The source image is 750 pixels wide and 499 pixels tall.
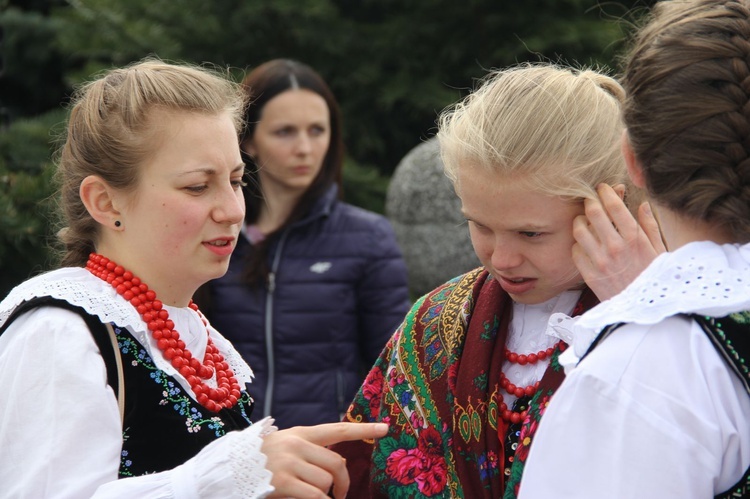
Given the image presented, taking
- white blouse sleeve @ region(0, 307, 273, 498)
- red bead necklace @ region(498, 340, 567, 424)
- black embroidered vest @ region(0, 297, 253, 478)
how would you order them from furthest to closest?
1. red bead necklace @ region(498, 340, 567, 424)
2. black embroidered vest @ region(0, 297, 253, 478)
3. white blouse sleeve @ region(0, 307, 273, 498)

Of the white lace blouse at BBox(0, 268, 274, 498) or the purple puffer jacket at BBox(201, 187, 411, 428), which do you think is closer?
the white lace blouse at BBox(0, 268, 274, 498)

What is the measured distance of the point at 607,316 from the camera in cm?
146

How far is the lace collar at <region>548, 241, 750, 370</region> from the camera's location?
140 centimetres

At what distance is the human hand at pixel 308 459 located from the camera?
181 centimetres

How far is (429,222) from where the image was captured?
167 inches

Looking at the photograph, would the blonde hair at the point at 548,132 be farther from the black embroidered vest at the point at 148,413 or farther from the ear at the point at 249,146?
the ear at the point at 249,146

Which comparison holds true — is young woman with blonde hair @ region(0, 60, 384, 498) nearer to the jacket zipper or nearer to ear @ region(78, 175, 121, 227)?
ear @ region(78, 175, 121, 227)

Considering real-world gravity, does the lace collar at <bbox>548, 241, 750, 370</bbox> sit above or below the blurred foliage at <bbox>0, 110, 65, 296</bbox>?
above

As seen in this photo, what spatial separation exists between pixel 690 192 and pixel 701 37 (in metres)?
0.23

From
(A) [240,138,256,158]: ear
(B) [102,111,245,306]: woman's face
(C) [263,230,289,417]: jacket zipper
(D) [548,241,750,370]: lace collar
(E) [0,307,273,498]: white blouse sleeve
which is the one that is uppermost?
(B) [102,111,245,306]: woman's face

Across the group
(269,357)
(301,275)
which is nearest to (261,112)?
(301,275)

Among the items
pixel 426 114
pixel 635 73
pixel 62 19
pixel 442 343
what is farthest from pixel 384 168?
pixel 635 73

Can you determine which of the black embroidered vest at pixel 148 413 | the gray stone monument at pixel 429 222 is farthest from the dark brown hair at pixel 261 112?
the black embroidered vest at pixel 148 413

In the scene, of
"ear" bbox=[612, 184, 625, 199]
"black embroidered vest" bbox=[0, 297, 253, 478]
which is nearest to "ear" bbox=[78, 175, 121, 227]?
"black embroidered vest" bbox=[0, 297, 253, 478]
